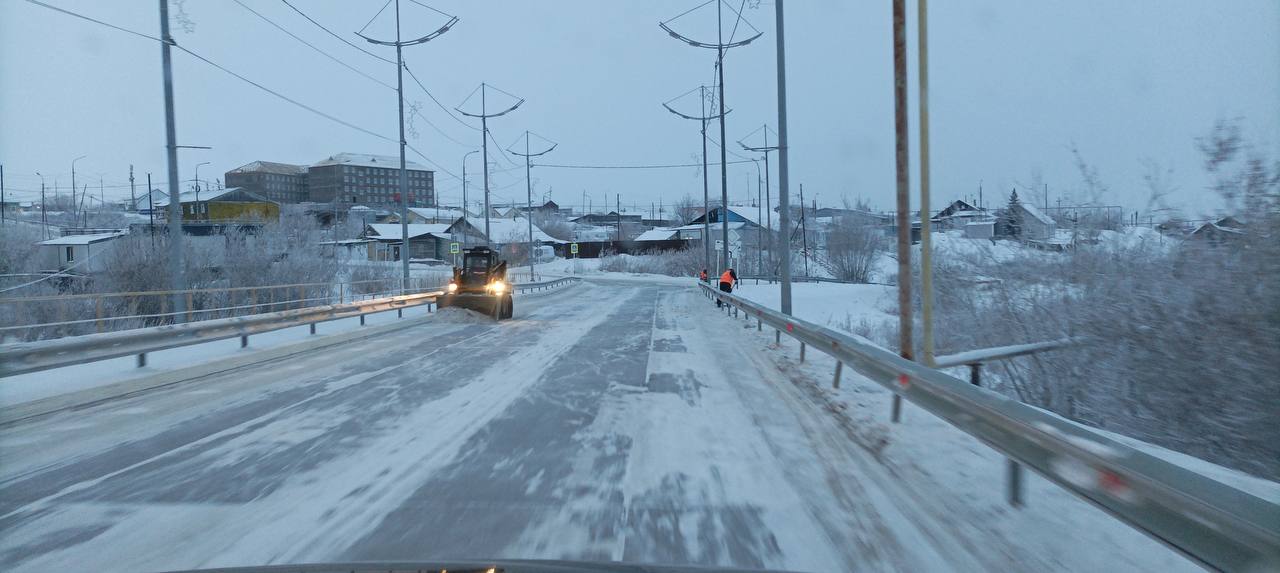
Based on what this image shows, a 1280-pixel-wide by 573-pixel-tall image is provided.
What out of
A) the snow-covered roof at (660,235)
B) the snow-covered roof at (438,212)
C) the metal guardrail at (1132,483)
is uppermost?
the snow-covered roof at (438,212)

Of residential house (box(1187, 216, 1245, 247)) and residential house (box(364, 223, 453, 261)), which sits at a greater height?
residential house (box(364, 223, 453, 261))

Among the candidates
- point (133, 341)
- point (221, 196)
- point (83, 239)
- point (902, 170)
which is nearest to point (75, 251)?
point (83, 239)

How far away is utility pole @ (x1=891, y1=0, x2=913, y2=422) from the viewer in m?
10.8

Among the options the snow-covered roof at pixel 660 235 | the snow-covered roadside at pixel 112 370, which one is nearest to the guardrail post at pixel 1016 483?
the snow-covered roadside at pixel 112 370

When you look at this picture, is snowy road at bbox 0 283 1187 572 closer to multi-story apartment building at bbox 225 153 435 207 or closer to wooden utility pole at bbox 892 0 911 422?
wooden utility pole at bbox 892 0 911 422

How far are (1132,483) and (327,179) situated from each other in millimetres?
94927

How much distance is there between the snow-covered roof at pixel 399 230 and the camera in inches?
3201

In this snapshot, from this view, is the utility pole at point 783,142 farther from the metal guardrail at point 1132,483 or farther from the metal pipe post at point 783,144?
the metal guardrail at point 1132,483

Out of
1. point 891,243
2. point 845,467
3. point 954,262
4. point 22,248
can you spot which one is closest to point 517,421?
point 845,467

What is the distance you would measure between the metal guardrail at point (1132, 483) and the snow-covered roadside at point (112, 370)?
1115 centimetres

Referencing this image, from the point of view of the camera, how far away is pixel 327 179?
8994 cm

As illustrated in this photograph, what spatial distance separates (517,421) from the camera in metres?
8.65

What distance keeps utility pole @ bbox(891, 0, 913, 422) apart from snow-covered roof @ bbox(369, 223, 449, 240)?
7367cm

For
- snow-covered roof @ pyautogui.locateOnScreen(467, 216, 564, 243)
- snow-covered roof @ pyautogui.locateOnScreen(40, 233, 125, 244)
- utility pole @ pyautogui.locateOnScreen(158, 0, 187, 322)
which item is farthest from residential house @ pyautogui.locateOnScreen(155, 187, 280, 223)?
snow-covered roof @ pyautogui.locateOnScreen(467, 216, 564, 243)
